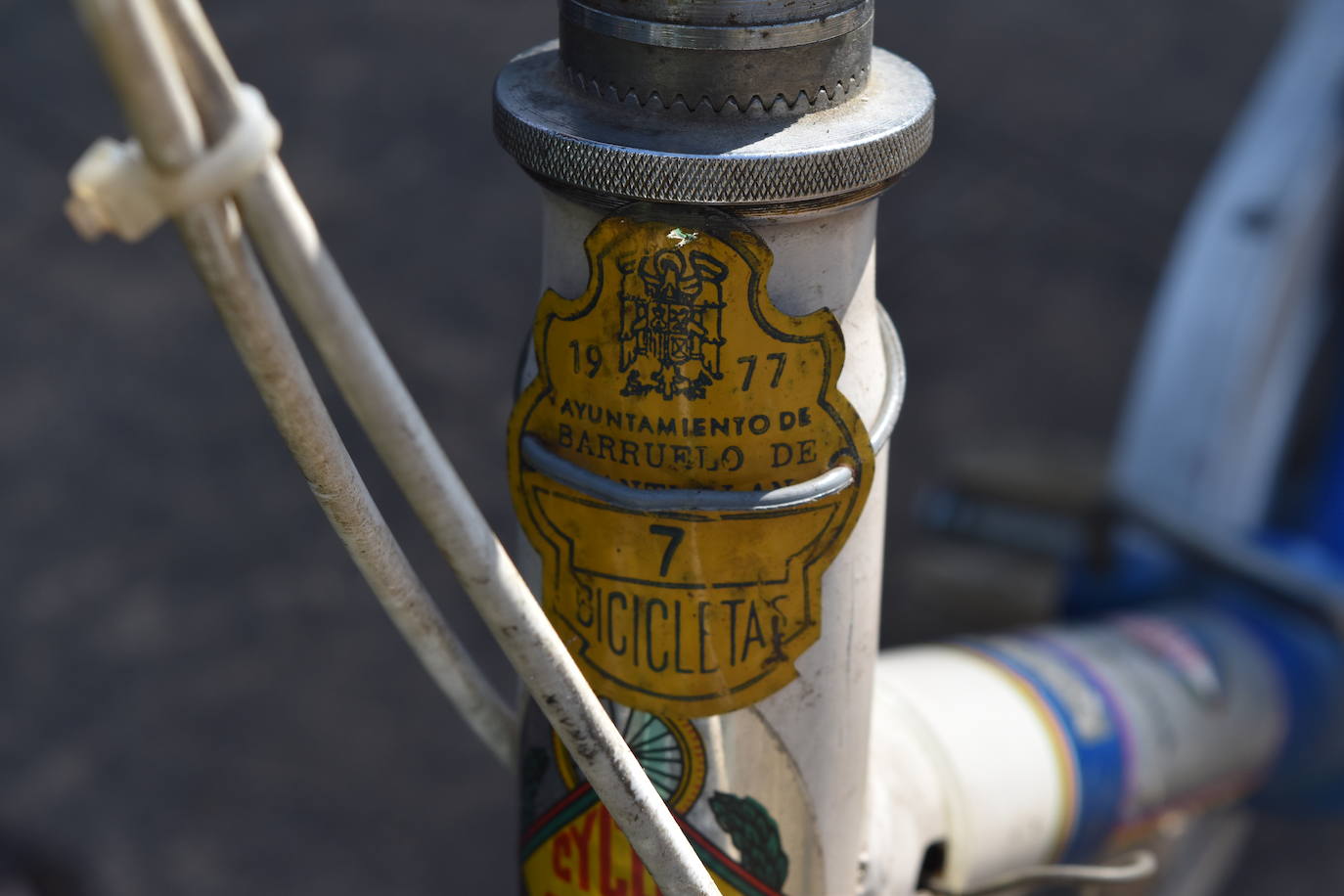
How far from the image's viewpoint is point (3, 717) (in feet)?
7.89

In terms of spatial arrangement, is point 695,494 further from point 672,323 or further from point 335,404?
point 335,404

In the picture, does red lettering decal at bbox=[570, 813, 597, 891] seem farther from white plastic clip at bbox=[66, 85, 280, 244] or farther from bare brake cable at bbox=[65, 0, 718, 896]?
white plastic clip at bbox=[66, 85, 280, 244]

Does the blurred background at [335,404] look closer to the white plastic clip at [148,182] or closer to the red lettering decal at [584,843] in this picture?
the red lettering decal at [584,843]

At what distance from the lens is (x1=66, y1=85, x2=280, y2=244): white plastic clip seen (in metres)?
0.51

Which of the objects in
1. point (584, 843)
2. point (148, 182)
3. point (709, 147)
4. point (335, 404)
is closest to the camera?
point (148, 182)

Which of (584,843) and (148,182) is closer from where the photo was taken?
(148,182)

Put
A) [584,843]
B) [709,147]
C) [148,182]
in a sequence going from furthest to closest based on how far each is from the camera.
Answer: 1. [584,843]
2. [709,147]
3. [148,182]

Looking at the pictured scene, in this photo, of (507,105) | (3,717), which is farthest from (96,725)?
(507,105)

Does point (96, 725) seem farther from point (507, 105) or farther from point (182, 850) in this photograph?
point (507, 105)

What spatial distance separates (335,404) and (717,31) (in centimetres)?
227

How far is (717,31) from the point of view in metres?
0.65

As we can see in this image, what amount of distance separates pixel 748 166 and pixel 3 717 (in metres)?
2.17

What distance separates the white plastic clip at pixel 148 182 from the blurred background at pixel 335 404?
162 cm

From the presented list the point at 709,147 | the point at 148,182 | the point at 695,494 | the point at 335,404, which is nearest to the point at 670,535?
the point at 695,494
